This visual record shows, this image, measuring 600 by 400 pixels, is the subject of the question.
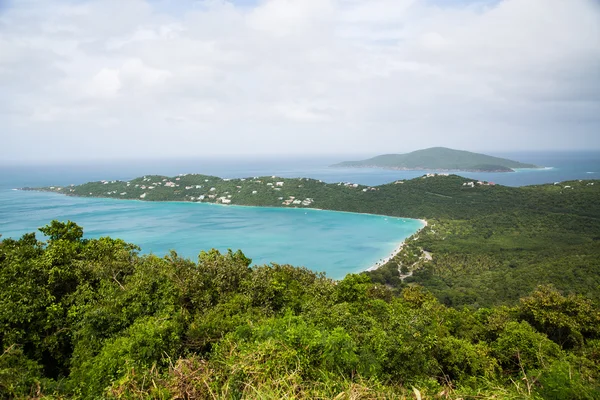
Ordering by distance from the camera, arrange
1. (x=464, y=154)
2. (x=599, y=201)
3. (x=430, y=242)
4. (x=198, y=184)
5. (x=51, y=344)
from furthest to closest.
A: (x=464, y=154) < (x=198, y=184) < (x=599, y=201) < (x=430, y=242) < (x=51, y=344)

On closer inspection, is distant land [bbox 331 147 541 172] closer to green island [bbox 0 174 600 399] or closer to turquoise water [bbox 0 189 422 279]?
turquoise water [bbox 0 189 422 279]

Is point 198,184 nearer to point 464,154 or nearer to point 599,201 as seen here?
point 599,201

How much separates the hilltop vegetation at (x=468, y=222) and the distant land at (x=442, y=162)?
96.3 metres

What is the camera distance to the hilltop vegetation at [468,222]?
75.1 feet

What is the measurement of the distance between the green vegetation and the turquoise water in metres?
21.2

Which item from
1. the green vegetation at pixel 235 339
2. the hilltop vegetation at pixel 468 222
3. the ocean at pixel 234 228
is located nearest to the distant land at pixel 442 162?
the hilltop vegetation at pixel 468 222

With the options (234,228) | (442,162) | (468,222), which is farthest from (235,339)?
(442,162)

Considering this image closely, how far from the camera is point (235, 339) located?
462cm

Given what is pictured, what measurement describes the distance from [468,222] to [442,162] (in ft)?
425

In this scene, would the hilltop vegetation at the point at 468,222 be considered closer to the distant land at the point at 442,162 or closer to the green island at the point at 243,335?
the green island at the point at 243,335

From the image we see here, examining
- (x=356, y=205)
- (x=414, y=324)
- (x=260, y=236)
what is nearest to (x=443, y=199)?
(x=356, y=205)

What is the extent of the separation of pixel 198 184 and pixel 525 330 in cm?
6925

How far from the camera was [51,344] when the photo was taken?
18.2 ft

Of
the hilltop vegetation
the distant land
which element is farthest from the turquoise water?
the distant land
